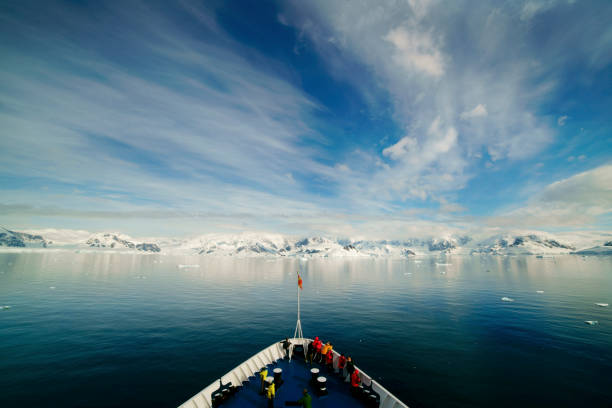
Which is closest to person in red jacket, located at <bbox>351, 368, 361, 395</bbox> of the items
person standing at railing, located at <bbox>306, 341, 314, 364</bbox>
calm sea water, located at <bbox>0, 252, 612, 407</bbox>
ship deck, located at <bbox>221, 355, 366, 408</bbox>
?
ship deck, located at <bbox>221, 355, 366, 408</bbox>

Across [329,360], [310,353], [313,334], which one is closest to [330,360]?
[329,360]

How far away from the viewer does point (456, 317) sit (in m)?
47.3

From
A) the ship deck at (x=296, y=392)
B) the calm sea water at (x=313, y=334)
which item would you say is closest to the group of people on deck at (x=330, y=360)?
the ship deck at (x=296, y=392)

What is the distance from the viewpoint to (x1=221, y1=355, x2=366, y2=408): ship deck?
17828 millimetres

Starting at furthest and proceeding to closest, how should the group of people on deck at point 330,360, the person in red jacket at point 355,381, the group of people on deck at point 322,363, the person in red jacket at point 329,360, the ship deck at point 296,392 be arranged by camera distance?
the person in red jacket at point 329,360
the group of people on deck at point 330,360
the person in red jacket at point 355,381
the ship deck at point 296,392
the group of people on deck at point 322,363

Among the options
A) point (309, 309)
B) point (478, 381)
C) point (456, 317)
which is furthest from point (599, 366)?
point (309, 309)

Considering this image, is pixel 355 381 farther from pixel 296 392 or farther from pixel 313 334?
pixel 313 334

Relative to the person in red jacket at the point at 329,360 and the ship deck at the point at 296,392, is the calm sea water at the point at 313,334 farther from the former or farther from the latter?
the ship deck at the point at 296,392

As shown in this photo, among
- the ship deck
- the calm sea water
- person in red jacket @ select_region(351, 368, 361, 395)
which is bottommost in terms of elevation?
the calm sea water

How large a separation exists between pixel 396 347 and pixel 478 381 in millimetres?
9739

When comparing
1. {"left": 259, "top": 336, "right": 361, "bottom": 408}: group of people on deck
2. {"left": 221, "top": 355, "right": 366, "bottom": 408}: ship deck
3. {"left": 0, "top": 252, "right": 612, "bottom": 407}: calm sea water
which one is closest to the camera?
{"left": 259, "top": 336, "right": 361, "bottom": 408}: group of people on deck

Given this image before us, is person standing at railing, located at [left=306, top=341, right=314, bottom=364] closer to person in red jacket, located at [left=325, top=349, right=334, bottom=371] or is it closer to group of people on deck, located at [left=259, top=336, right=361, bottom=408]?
group of people on deck, located at [left=259, top=336, right=361, bottom=408]

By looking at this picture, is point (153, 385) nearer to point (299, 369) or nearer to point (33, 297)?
point (299, 369)

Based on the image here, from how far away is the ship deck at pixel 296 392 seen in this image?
17828 millimetres
